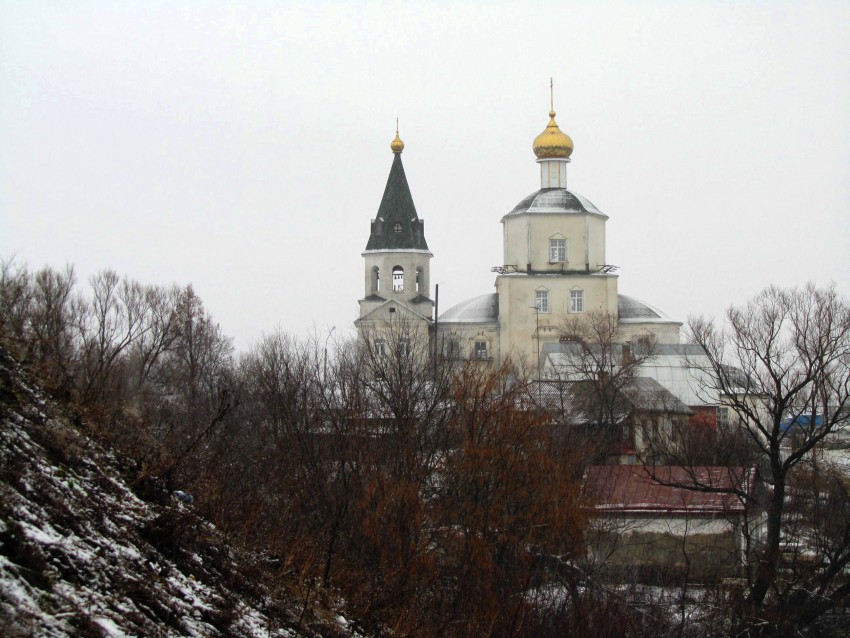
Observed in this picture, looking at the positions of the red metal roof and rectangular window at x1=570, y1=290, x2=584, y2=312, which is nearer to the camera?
the red metal roof

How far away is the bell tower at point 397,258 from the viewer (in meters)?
50.8

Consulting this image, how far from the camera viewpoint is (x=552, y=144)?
51062 mm

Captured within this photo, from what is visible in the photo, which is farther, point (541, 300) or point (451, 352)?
point (541, 300)

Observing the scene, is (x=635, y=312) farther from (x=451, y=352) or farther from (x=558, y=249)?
(x=451, y=352)

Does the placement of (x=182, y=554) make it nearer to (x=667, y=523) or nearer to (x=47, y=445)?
(x=47, y=445)

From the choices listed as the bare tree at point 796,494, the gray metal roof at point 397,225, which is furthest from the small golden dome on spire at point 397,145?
the bare tree at point 796,494

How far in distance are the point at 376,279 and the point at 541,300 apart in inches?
268

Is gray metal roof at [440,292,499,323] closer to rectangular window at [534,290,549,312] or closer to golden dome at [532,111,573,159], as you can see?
rectangular window at [534,290,549,312]

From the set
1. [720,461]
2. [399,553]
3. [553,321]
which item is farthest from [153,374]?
[399,553]

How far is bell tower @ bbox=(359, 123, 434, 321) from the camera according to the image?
5075 centimetres

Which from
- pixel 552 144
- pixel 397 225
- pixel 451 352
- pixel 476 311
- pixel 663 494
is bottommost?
pixel 663 494

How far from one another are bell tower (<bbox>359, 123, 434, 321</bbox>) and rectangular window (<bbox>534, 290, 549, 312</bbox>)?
429cm

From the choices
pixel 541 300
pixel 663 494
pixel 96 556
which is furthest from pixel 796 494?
pixel 541 300

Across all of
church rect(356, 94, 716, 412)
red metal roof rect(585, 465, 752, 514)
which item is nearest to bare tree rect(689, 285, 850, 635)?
red metal roof rect(585, 465, 752, 514)
